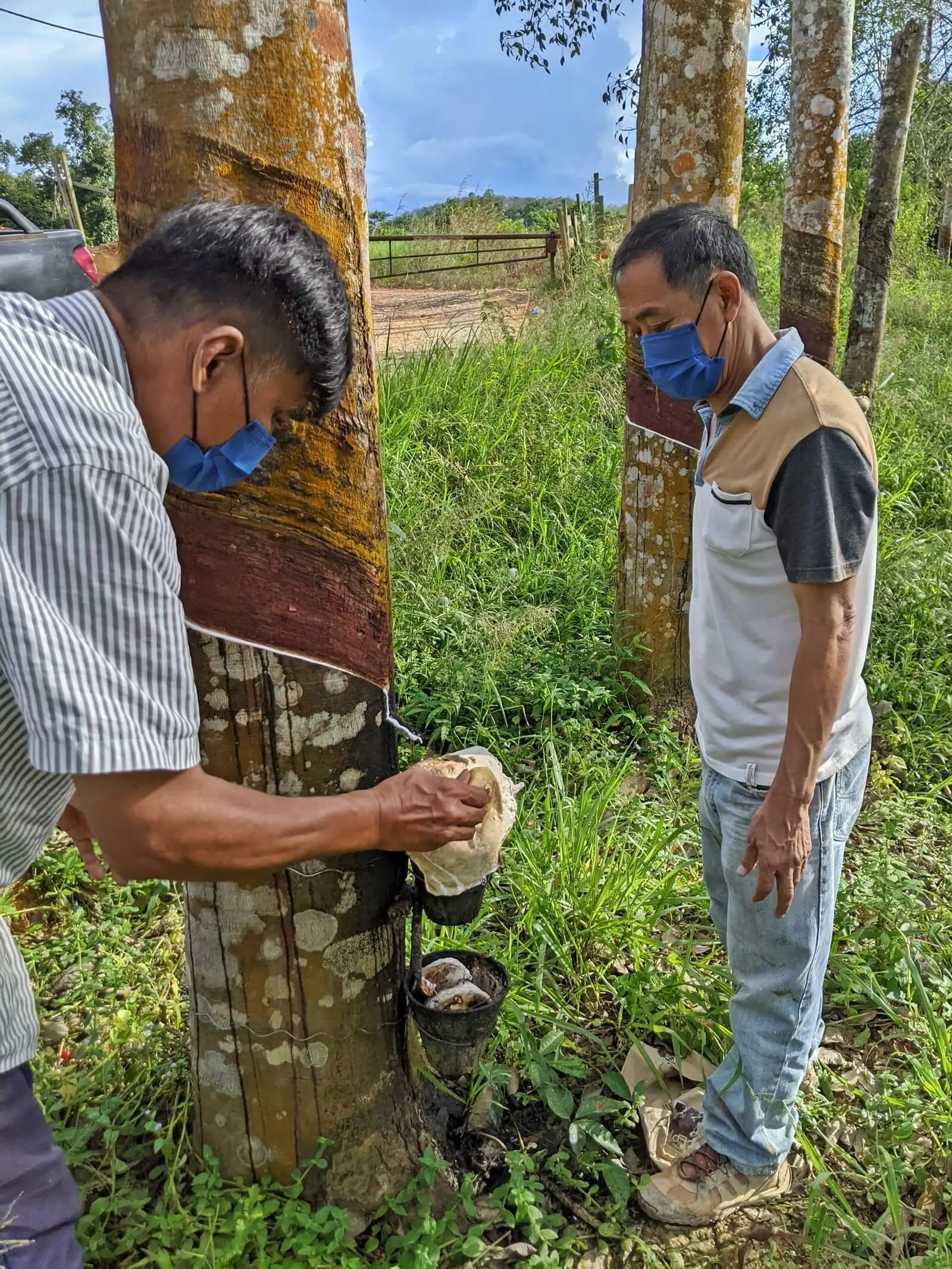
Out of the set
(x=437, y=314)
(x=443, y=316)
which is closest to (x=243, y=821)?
(x=443, y=316)

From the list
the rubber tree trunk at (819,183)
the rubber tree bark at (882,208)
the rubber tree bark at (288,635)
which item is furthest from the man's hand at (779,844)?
the rubber tree bark at (882,208)

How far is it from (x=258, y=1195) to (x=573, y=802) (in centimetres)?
155

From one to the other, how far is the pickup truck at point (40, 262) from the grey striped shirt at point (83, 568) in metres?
3.38

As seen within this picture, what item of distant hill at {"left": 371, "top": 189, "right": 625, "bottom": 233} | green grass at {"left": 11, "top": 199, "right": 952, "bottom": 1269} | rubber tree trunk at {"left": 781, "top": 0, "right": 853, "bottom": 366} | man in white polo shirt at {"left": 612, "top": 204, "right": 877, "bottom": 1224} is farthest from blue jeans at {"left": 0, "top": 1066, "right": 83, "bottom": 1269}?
distant hill at {"left": 371, "top": 189, "right": 625, "bottom": 233}

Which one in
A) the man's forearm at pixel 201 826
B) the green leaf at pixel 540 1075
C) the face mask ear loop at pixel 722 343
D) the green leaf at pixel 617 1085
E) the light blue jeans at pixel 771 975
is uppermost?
the face mask ear loop at pixel 722 343

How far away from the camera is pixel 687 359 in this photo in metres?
1.95

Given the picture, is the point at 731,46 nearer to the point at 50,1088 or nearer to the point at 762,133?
the point at 50,1088

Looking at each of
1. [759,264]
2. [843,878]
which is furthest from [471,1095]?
[759,264]

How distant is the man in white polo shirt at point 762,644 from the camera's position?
5.66 feet

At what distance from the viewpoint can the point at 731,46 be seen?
3.37m

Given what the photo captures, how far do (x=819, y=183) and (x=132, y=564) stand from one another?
3926mm

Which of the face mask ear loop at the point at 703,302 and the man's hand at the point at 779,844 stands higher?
the face mask ear loop at the point at 703,302

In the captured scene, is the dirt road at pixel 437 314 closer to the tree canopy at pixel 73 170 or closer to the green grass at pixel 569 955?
the green grass at pixel 569 955

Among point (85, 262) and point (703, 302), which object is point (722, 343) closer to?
point (703, 302)
